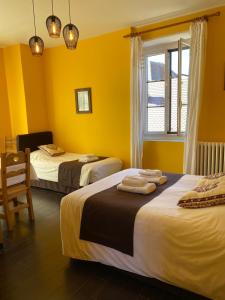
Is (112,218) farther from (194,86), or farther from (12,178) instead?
(194,86)

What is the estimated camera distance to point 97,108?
4.49 m

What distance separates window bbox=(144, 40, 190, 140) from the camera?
3520 millimetres

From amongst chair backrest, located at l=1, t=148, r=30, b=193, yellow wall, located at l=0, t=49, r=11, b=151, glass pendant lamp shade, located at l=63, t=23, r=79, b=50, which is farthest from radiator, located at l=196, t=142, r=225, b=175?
yellow wall, located at l=0, t=49, r=11, b=151

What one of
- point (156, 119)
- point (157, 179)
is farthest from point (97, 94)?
point (157, 179)

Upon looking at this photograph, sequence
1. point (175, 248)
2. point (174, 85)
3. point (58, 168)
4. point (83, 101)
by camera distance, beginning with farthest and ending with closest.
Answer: point (83, 101)
point (58, 168)
point (174, 85)
point (175, 248)

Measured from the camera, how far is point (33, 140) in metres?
4.73

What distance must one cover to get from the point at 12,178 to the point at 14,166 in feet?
0.54

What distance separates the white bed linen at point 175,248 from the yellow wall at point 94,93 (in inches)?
96.7

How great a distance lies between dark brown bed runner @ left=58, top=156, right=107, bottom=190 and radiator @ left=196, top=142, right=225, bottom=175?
1838 millimetres

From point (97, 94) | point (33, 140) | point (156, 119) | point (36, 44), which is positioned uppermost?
point (36, 44)

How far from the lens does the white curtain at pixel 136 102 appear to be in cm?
370

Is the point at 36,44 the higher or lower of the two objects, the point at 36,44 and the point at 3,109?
the higher

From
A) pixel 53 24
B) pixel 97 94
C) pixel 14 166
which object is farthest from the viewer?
pixel 97 94

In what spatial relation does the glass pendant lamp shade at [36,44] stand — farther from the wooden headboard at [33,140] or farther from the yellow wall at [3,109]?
the yellow wall at [3,109]
